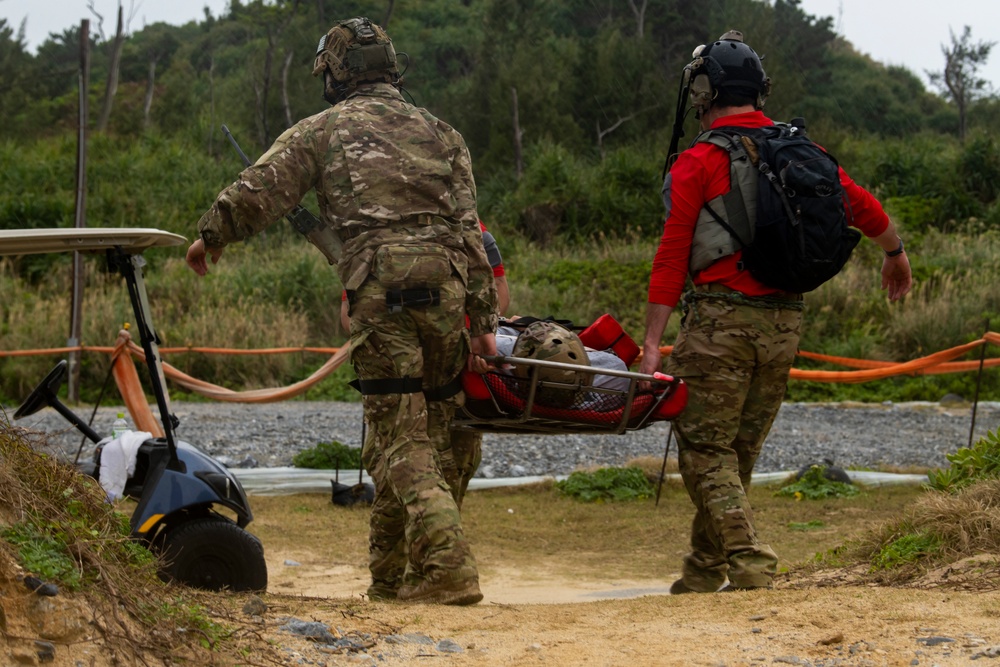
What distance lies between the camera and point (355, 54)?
517 cm

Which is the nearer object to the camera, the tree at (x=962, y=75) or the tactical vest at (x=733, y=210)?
the tactical vest at (x=733, y=210)

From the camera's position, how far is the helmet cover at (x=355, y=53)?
17.0 ft

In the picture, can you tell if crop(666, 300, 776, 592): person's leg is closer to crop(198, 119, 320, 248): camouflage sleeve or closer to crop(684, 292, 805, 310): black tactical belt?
crop(684, 292, 805, 310): black tactical belt

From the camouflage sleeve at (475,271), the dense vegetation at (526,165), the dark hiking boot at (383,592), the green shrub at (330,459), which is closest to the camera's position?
the camouflage sleeve at (475,271)

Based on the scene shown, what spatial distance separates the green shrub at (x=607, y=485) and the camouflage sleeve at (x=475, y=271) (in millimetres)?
4405

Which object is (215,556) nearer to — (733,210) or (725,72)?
(733,210)

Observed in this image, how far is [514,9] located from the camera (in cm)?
3828

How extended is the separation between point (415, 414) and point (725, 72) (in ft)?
6.46

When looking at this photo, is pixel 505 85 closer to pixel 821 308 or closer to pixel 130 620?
pixel 821 308

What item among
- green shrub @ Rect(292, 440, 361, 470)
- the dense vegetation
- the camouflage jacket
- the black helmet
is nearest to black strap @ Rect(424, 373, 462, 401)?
the camouflage jacket

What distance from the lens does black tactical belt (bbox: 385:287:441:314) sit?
4836mm

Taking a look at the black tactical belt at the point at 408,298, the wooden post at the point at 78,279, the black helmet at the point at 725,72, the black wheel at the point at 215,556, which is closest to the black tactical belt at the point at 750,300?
the black helmet at the point at 725,72

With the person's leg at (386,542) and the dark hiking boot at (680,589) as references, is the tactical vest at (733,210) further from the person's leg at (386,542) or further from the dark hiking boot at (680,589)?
the person's leg at (386,542)

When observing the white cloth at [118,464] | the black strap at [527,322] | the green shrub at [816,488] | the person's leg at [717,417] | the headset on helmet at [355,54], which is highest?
the headset on helmet at [355,54]
